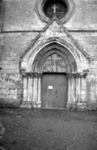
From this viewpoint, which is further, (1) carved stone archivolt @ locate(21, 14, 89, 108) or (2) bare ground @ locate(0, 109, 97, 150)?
(1) carved stone archivolt @ locate(21, 14, 89, 108)

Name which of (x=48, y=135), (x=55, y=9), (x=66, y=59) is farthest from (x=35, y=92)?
(x=55, y=9)

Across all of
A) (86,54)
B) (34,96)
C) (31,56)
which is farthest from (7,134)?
(86,54)

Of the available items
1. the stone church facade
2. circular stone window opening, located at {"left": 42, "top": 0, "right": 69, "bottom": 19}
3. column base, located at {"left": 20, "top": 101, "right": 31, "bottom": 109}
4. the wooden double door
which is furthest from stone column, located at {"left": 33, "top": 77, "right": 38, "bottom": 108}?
circular stone window opening, located at {"left": 42, "top": 0, "right": 69, "bottom": 19}

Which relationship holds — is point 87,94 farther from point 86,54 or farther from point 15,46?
point 15,46

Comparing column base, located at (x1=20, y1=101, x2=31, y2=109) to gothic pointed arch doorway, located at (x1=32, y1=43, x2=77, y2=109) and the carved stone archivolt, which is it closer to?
the carved stone archivolt

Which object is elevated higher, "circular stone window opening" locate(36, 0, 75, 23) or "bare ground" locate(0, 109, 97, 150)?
"circular stone window opening" locate(36, 0, 75, 23)

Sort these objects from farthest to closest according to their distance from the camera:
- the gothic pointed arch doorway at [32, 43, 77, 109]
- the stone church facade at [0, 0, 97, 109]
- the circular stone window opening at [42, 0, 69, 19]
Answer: the circular stone window opening at [42, 0, 69, 19] → the gothic pointed arch doorway at [32, 43, 77, 109] → the stone church facade at [0, 0, 97, 109]

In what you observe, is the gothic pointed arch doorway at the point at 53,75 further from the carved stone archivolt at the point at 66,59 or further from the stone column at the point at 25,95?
the stone column at the point at 25,95

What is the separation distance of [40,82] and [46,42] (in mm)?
2323

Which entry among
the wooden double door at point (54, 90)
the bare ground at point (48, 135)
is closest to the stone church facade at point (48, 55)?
the wooden double door at point (54, 90)

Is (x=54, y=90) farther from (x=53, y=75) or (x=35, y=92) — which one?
(x=35, y=92)

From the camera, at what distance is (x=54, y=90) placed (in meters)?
10.4

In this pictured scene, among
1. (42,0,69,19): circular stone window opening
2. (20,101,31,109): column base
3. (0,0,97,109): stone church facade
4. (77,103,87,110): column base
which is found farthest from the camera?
(42,0,69,19): circular stone window opening

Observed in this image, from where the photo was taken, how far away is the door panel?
10320 millimetres
